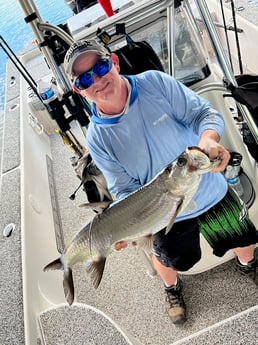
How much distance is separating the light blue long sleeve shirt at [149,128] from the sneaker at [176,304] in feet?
2.46

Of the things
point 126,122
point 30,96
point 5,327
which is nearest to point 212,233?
point 126,122

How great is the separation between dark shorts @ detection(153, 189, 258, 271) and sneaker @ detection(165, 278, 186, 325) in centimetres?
27

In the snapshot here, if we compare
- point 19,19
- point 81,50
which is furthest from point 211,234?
point 19,19

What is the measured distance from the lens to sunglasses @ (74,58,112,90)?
110 cm

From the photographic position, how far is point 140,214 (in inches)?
41.9

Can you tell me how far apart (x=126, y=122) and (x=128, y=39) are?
601mm

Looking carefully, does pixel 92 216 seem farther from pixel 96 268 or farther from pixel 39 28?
pixel 39 28

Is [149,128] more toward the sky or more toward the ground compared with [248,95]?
more toward the sky

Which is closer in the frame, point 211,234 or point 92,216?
point 92,216

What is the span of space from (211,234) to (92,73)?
80cm

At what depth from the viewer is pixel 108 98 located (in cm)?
113

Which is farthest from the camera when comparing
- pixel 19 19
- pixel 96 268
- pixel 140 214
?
pixel 19 19

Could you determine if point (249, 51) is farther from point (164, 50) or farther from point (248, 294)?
point (248, 294)

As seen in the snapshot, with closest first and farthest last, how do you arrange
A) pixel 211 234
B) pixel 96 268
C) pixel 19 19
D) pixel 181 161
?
1. pixel 181 161
2. pixel 96 268
3. pixel 211 234
4. pixel 19 19
